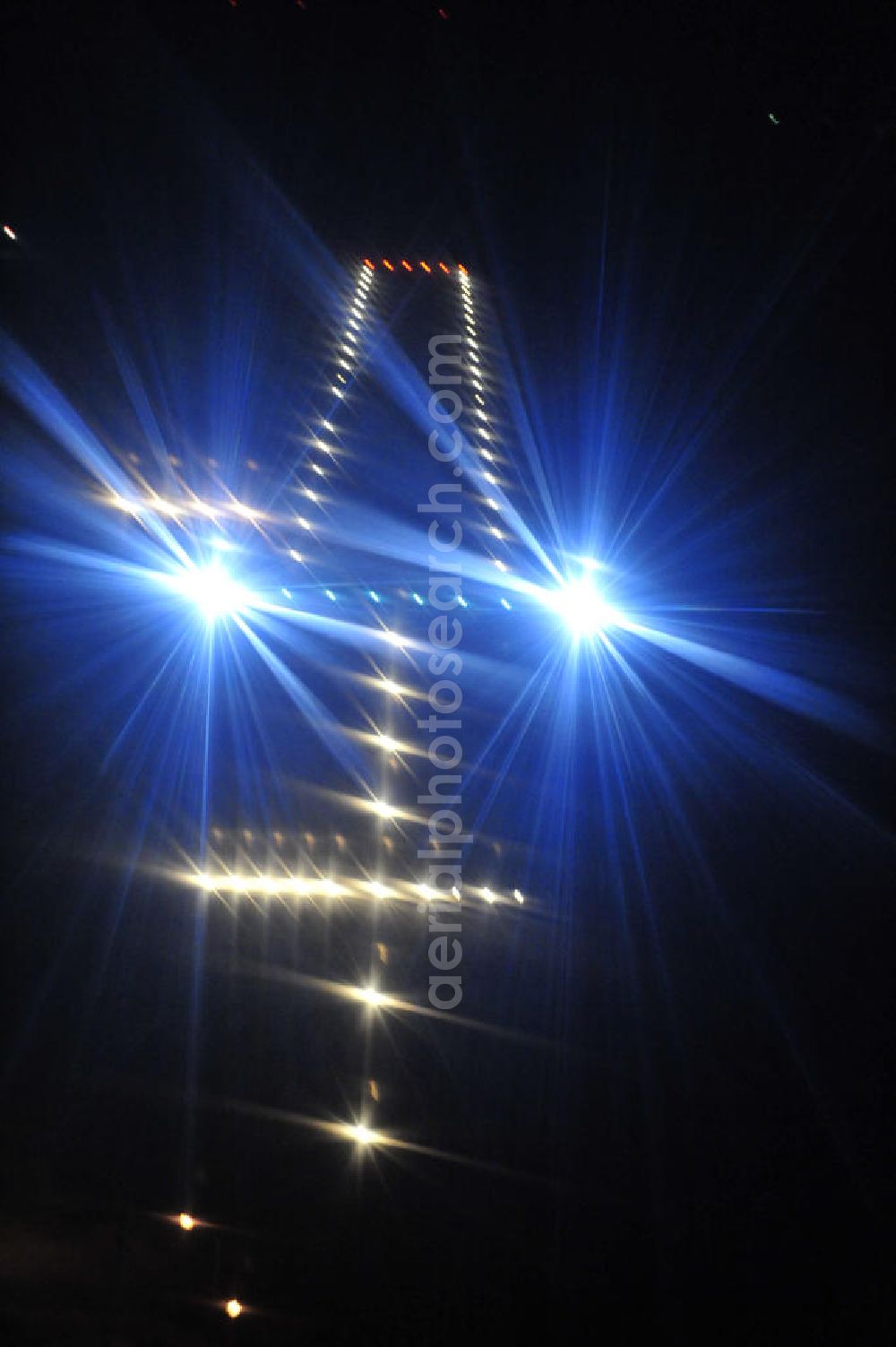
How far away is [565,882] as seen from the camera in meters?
1.19

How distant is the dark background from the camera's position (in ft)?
3.01

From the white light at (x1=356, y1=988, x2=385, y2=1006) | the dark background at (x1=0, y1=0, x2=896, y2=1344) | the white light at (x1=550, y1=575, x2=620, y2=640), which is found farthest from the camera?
the white light at (x1=550, y1=575, x2=620, y2=640)

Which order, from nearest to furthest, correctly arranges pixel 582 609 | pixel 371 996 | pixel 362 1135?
pixel 362 1135
pixel 371 996
pixel 582 609

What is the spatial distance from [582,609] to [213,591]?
63 centimetres

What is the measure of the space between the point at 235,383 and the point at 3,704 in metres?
0.67

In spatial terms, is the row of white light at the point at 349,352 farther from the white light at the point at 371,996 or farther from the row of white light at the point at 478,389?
the white light at the point at 371,996

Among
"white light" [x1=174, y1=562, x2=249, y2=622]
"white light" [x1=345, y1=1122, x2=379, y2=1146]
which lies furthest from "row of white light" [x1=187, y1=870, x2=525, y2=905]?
"white light" [x1=174, y1=562, x2=249, y2=622]

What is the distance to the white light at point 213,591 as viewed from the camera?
1.33 m

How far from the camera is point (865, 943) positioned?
1155mm

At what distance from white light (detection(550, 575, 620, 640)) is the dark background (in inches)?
10.7

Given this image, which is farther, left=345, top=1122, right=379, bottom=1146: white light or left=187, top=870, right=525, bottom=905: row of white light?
left=187, top=870, right=525, bottom=905: row of white light

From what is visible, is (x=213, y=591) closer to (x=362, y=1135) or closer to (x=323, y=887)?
(x=323, y=887)

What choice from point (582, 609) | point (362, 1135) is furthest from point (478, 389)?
point (362, 1135)

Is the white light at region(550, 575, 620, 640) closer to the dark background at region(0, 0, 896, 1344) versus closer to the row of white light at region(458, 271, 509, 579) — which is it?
the row of white light at region(458, 271, 509, 579)
